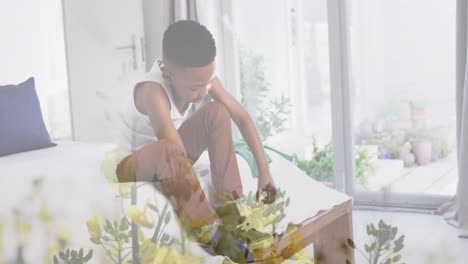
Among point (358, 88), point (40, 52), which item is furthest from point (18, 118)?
point (358, 88)

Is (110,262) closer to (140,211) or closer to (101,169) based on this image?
(140,211)

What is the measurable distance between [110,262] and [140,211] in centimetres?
4

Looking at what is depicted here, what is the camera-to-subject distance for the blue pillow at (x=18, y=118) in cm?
68

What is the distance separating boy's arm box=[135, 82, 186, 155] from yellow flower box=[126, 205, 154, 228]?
8 cm

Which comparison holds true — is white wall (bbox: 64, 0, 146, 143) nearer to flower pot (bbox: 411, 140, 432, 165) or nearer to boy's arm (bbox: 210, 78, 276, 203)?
boy's arm (bbox: 210, 78, 276, 203)

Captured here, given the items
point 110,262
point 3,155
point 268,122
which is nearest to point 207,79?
point 268,122

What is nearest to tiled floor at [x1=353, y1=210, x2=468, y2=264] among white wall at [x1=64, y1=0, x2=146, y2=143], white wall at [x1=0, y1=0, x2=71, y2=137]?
white wall at [x1=64, y1=0, x2=146, y2=143]

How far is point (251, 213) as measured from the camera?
380 mm

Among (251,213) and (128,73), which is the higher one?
(128,73)

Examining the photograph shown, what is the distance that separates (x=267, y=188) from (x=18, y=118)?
442mm

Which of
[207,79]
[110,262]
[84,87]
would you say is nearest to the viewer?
[110,262]

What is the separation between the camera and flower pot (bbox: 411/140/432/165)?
1.07 ft

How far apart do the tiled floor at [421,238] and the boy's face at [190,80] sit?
185 mm

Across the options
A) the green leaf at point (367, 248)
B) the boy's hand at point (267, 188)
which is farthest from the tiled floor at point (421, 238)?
the boy's hand at point (267, 188)
